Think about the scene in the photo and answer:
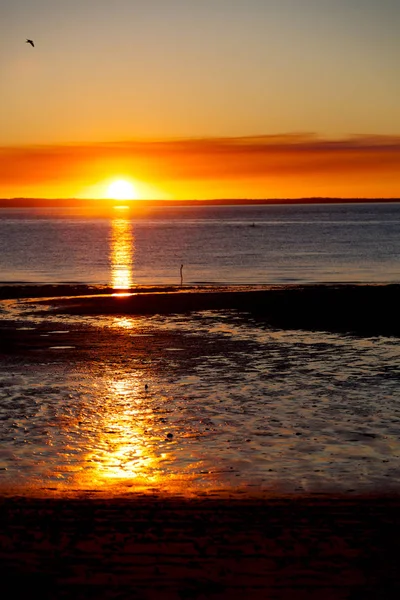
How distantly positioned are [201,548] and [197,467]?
153 inches

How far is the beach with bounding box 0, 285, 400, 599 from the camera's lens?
9.24m

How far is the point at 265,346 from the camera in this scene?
26.9m

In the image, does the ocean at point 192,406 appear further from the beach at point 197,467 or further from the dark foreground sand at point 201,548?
the dark foreground sand at point 201,548

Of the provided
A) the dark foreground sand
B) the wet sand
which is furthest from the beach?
the wet sand

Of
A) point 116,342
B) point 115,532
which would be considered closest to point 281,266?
point 116,342

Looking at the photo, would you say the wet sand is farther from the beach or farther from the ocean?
the beach

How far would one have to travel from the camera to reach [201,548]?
32.3 feet

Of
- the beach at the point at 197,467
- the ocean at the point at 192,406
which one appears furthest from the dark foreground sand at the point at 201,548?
the ocean at the point at 192,406

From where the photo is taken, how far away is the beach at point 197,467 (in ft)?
30.3

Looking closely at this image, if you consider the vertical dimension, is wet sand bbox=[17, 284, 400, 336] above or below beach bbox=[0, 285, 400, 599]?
above

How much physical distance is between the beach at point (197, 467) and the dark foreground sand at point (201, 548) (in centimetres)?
2

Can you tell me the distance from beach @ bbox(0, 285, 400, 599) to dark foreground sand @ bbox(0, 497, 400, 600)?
2 cm

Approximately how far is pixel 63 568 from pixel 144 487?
10.7 feet

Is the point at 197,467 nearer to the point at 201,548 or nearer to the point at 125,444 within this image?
the point at 125,444
